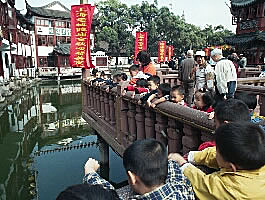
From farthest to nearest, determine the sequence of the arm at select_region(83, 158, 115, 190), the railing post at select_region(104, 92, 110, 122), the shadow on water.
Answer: the shadow on water, the railing post at select_region(104, 92, 110, 122), the arm at select_region(83, 158, 115, 190)

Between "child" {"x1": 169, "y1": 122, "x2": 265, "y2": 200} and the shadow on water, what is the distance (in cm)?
622

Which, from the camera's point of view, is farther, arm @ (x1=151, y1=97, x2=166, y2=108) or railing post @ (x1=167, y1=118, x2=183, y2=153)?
arm @ (x1=151, y1=97, x2=166, y2=108)

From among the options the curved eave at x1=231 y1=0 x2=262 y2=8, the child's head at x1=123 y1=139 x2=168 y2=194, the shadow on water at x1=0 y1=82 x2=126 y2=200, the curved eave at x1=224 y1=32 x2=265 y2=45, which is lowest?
the shadow on water at x1=0 y1=82 x2=126 y2=200

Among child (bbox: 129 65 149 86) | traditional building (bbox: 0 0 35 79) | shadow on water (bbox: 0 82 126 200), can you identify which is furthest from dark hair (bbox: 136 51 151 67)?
traditional building (bbox: 0 0 35 79)

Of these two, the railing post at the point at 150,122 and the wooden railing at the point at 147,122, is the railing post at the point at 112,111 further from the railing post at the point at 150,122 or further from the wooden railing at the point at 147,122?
the railing post at the point at 150,122

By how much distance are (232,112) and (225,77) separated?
258 centimetres

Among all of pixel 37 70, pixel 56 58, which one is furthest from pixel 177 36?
pixel 37 70

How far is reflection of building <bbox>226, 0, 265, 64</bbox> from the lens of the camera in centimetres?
1762

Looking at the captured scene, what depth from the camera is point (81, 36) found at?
283 inches

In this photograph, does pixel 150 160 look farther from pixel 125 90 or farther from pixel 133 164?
pixel 125 90

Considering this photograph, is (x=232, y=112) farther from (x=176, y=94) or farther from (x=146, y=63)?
(x=146, y=63)

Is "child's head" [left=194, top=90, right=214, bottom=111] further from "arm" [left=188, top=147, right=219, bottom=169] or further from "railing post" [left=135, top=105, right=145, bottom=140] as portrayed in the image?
"arm" [left=188, top=147, right=219, bottom=169]

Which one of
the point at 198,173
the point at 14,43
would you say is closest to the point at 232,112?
the point at 198,173

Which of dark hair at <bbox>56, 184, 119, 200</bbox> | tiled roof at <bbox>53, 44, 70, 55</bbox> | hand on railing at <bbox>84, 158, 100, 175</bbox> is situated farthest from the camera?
tiled roof at <bbox>53, 44, 70, 55</bbox>
